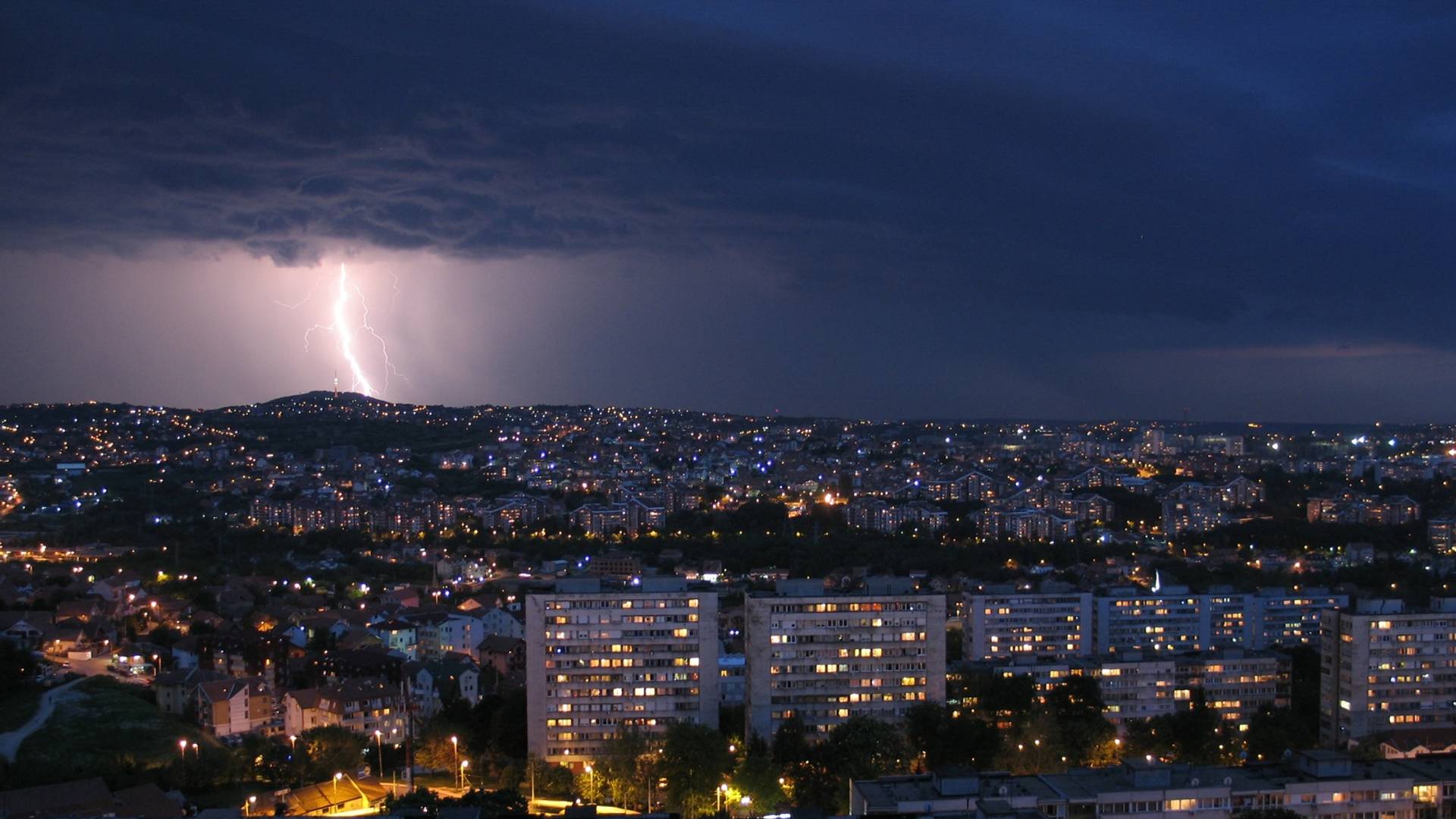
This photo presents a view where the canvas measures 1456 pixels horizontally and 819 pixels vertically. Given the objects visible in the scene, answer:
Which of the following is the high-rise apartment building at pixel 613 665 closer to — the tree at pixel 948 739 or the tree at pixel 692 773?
the tree at pixel 692 773

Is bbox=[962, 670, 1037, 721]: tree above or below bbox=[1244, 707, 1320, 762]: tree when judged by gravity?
above

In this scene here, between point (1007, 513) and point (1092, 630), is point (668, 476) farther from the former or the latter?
point (1092, 630)

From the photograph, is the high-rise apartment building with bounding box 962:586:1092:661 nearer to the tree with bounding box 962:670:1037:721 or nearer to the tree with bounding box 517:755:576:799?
the tree with bounding box 962:670:1037:721

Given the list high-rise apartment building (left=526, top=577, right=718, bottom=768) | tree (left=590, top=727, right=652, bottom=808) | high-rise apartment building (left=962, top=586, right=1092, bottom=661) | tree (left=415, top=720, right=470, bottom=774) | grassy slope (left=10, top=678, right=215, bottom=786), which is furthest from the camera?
high-rise apartment building (left=962, top=586, right=1092, bottom=661)

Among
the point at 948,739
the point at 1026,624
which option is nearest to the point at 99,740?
the point at 948,739

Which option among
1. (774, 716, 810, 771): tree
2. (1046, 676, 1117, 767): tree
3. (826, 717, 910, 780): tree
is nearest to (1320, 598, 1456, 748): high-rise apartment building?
(1046, 676, 1117, 767): tree

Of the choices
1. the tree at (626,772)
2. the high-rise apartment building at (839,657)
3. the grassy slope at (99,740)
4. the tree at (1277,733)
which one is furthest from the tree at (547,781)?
the tree at (1277,733)

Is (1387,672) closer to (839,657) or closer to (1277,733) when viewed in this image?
(1277,733)
